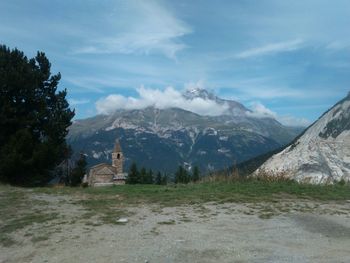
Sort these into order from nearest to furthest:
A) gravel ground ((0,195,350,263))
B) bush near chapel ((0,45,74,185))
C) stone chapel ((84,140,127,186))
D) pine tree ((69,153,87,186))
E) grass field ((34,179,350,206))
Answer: gravel ground ((0,195,350,263)), grass field ((34,179,350,206)), bush near chapel ((0,45,74,185)), pine tree ((69,153,87,186)), stone chapel ((84,140,127,186))

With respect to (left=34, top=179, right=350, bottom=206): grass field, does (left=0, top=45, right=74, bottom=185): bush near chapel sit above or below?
above

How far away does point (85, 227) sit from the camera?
1267cm

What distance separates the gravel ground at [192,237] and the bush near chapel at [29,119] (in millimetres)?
11400

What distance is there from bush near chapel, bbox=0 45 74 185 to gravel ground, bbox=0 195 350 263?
37.4 ft

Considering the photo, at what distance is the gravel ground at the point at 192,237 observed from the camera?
988 cm

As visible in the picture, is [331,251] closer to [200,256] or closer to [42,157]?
[200,256]

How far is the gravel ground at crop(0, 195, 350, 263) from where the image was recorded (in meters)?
9.88

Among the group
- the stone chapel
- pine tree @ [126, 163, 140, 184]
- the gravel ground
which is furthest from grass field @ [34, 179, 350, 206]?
the stone chapel

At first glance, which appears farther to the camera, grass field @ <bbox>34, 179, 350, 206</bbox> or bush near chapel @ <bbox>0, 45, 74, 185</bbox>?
bush near chapel @ <bbox>0, 45, 74, 185</bbox>

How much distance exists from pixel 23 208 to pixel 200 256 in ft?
27.0

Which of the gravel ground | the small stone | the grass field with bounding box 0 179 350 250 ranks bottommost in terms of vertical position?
the gravel ground

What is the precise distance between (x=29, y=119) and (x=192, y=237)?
1966 centimetres

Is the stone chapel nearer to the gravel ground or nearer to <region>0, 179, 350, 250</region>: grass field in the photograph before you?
<region>0, 179, 350, 250</region>: grass field

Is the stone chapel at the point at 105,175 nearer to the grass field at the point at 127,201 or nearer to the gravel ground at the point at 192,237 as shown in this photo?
the grass field at the point at 127,201
